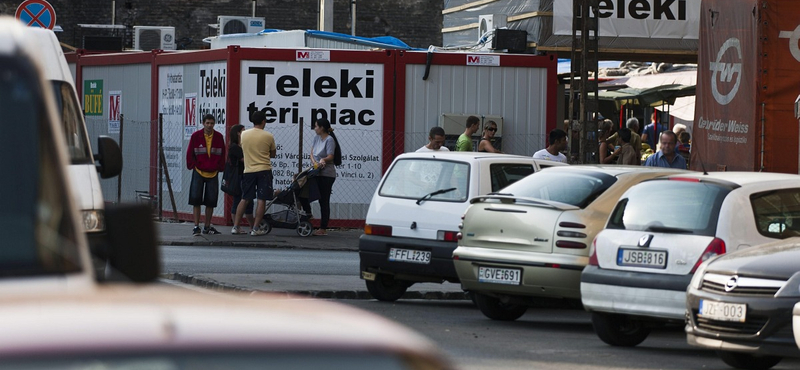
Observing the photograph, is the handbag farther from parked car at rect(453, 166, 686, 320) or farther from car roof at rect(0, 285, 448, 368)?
car roof at rect(0, 285, 448, 368)

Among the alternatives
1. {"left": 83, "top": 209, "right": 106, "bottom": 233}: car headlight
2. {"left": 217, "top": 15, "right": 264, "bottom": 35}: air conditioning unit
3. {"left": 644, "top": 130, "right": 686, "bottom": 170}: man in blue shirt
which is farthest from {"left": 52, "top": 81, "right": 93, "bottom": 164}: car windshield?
{"left": 217, "top": 15, "right": 264, "bottom": 35}: air conditioning unit

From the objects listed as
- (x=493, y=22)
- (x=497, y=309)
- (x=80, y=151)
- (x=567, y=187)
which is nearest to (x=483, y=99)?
(x=493, y=22)

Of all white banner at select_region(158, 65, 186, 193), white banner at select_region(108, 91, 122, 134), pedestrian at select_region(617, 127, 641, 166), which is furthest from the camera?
white banner at select_region(108, 91, 122, 134)

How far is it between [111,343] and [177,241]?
59.2 feet

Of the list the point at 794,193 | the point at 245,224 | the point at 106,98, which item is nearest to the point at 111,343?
the point at 794,193

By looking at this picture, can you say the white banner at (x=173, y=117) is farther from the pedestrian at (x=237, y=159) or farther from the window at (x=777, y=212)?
the window at (x=777, y=212)

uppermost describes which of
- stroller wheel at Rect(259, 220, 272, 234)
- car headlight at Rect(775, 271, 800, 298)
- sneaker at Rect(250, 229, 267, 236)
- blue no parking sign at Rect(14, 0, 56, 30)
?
blue no parking sign at Rect(14, 0, 56, 30)

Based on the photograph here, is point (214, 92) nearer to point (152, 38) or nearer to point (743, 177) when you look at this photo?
point (152, 38)

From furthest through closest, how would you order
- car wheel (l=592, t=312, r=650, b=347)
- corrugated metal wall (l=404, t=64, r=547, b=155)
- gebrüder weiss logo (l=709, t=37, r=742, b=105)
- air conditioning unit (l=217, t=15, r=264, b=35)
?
air conditioning unit (l=217, t=15, r=264, b=35) → corrugated metal wall (l=404, t=64, r=547, b=155) → gebrüder weiss logo (l=709, t=37, r=742, b=105) → car wheel (l=592, t=312, r=650, b=347)

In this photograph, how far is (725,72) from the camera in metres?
16.7

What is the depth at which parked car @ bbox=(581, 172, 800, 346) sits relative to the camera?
9.80 meters

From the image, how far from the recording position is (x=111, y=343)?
210 cm

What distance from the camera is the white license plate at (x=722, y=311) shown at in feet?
29.0

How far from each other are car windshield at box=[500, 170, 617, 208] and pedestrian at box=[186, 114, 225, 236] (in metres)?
9.14
